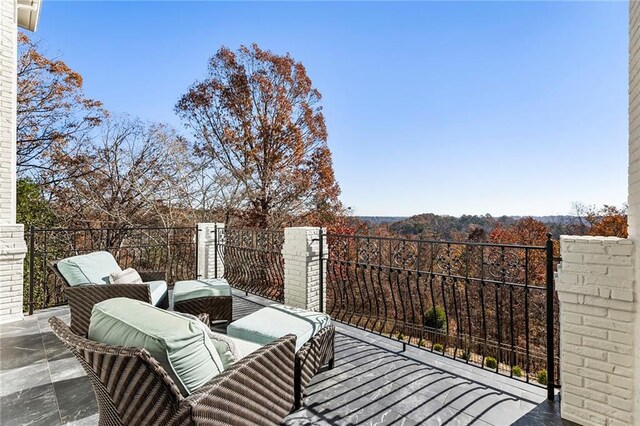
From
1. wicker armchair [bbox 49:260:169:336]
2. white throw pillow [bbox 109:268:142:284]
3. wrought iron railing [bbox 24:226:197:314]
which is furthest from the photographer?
wrought iron railing [bbox 24:226:197:314]

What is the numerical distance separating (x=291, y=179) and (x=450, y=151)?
733 centimetres

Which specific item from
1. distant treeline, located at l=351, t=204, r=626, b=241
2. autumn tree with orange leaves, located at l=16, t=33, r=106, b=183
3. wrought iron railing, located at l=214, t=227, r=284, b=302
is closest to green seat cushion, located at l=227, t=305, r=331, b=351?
wrought iron railing, located at l=214, t=227, r=284, b=302

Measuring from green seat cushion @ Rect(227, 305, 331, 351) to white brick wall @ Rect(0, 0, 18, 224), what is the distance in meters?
4.00

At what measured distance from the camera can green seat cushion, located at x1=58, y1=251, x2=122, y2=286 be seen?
11.4 ft

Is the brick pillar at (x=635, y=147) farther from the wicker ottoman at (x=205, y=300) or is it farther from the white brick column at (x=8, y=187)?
the white brick column at (x=8, y=187)

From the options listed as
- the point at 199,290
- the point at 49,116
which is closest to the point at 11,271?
the point at 199,290

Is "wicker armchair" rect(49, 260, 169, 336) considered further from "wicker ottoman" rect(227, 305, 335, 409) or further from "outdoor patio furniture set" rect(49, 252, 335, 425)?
"outdoor patio furniture set" rect(49, 252, 335, 425)

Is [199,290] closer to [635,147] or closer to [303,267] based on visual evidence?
[303,267]

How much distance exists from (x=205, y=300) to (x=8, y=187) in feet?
10.6

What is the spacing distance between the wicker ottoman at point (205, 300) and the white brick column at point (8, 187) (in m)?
2.25

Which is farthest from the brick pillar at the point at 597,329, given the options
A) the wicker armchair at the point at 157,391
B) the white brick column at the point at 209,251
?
the white brick column at the point at 209,251

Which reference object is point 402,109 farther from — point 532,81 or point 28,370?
point 28,370

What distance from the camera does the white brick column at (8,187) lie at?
4.12 meters

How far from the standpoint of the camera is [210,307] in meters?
3.93
